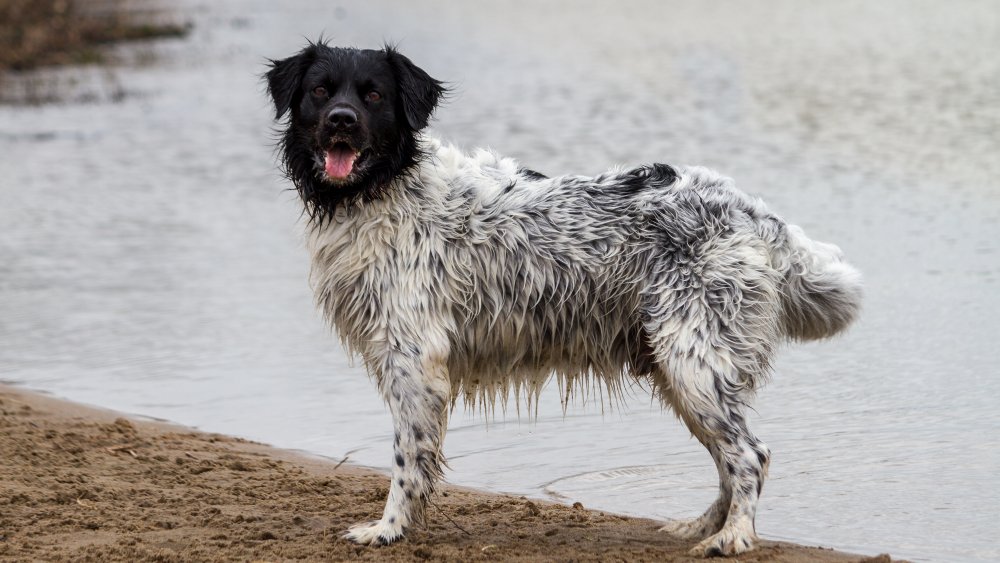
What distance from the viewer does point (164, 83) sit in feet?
81.0

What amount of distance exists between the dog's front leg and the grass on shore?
2334 centimetres

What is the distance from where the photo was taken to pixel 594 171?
13945mm

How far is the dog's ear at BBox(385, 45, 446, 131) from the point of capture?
18.3 ft

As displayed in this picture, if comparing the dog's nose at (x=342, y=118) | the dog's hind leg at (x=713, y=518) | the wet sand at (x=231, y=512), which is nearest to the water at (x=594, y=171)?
the dog's hind leg at (x=713, y=518)

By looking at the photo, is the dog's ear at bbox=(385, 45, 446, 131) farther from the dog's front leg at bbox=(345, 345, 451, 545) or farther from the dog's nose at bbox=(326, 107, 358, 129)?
the dog's front leg at bbox=(345, 345, 451, 545)

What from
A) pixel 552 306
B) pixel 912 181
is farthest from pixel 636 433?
pixel 912 181

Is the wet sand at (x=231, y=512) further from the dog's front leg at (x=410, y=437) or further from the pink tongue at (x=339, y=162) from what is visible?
the pink tongue at (x=339, y=162)

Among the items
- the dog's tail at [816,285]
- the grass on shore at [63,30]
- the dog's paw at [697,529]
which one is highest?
the grass on shore at [63,30]

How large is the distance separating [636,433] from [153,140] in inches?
516

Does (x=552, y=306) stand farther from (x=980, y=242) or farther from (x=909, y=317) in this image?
(x=980, y=242)

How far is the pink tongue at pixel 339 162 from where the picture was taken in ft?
18.0

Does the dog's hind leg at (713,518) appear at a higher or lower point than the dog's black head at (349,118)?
lower

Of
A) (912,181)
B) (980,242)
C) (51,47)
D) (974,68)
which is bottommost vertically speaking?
(980,242)

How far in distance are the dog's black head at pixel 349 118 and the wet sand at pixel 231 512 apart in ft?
4.22
